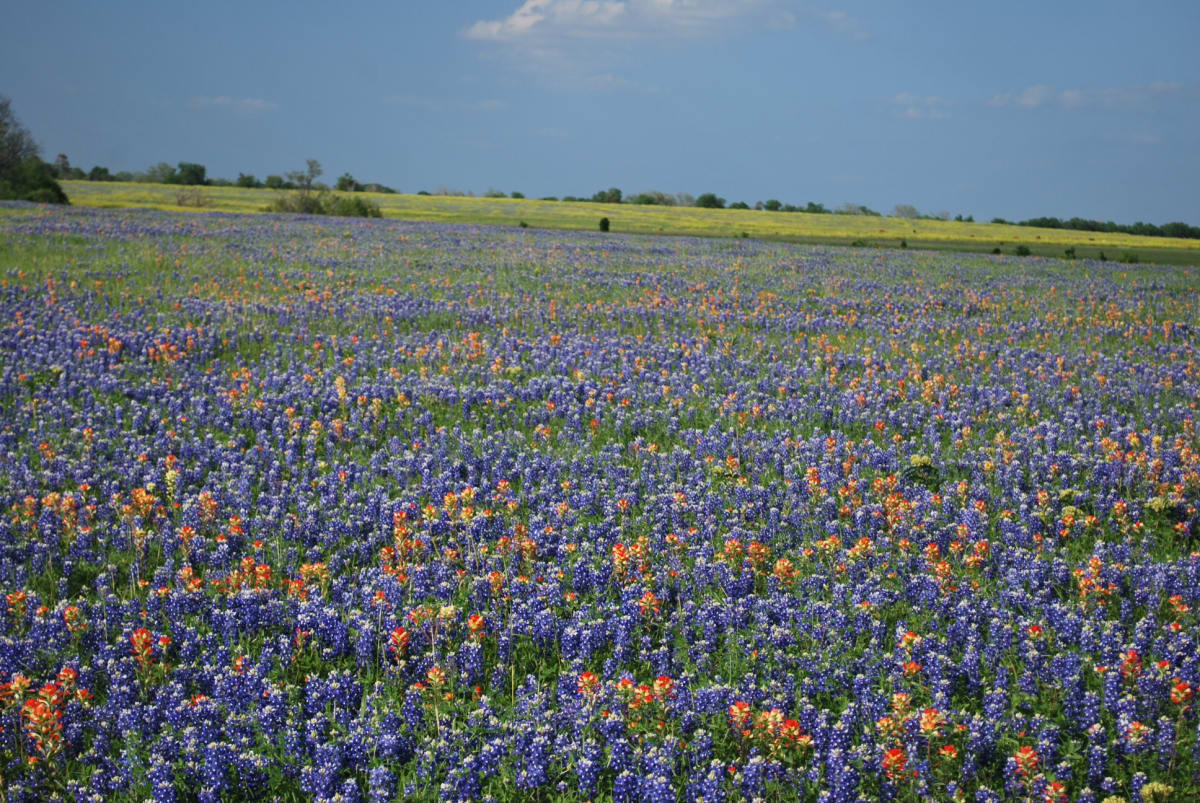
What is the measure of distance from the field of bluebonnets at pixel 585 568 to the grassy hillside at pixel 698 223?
4142cm

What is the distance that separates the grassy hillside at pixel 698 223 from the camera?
55.1 m

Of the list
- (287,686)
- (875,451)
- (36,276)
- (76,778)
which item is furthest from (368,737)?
(36,276)

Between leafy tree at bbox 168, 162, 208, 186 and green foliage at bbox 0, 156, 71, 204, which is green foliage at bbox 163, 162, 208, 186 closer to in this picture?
leafy tree at bbox 168, 162, 208, 186

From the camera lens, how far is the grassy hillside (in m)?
55.1

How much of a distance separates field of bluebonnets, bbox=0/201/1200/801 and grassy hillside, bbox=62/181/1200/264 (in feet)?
136

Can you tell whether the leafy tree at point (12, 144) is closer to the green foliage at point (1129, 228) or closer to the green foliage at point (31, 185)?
the green foliage at point (31, 185)

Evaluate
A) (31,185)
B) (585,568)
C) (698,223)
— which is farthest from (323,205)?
(585,568)

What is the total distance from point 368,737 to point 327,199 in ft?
180

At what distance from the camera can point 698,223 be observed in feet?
216

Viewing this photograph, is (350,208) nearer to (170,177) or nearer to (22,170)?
(22,170)

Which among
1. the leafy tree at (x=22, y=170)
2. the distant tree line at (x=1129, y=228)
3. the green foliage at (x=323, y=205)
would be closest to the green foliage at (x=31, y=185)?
the leafy tree at (x=22, y=170)

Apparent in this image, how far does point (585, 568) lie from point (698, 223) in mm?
62601

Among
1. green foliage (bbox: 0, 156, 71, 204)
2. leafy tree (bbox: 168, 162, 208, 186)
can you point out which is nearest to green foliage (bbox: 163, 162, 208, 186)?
leafy tree (bbox: 168, 162, 208, 186)

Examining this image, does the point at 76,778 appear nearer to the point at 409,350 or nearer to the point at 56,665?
the point at 56,665
